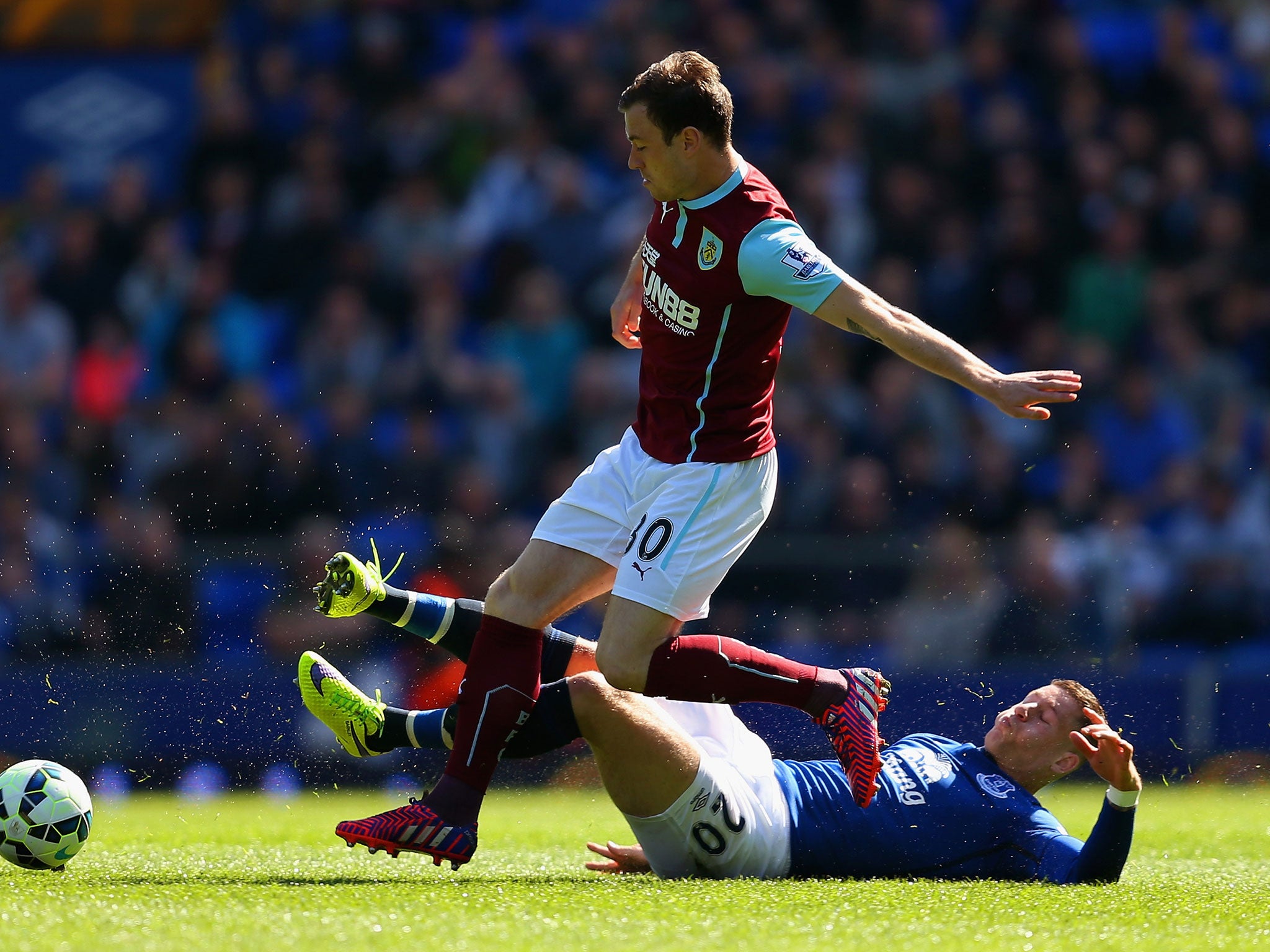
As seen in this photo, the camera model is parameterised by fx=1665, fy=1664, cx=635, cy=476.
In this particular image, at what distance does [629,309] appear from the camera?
5.79 meters

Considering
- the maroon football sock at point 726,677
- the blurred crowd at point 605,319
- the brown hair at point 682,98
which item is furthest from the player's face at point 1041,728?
the blurred crowd at point 605,319

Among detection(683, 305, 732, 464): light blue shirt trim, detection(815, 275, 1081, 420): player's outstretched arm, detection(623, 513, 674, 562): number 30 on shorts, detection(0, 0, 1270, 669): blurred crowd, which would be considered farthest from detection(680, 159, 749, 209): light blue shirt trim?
detection(0, 0, 1270, 669): blurred crowd

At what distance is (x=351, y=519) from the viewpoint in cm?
1004

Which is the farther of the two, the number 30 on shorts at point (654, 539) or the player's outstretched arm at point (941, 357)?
the number 30 on shorts at point (654, 539)

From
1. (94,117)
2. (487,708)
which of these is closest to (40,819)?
(487,708)

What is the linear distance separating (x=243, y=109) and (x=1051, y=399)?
32.7 feet

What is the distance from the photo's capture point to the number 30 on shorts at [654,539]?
507 centimetres

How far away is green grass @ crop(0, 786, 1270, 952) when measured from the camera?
12.4ft

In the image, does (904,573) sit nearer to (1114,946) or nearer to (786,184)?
(786,184)

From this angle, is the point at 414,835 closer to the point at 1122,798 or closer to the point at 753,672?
the point at 753,672

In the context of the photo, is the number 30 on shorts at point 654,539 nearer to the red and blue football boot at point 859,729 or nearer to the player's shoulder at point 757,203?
the red and blue football boot at point 859,729

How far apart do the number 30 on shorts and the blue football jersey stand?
0.84 m

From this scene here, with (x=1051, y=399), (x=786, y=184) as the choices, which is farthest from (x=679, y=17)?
Answer: (x=1051, y=399)

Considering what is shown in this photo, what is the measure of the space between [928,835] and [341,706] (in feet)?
6.31
